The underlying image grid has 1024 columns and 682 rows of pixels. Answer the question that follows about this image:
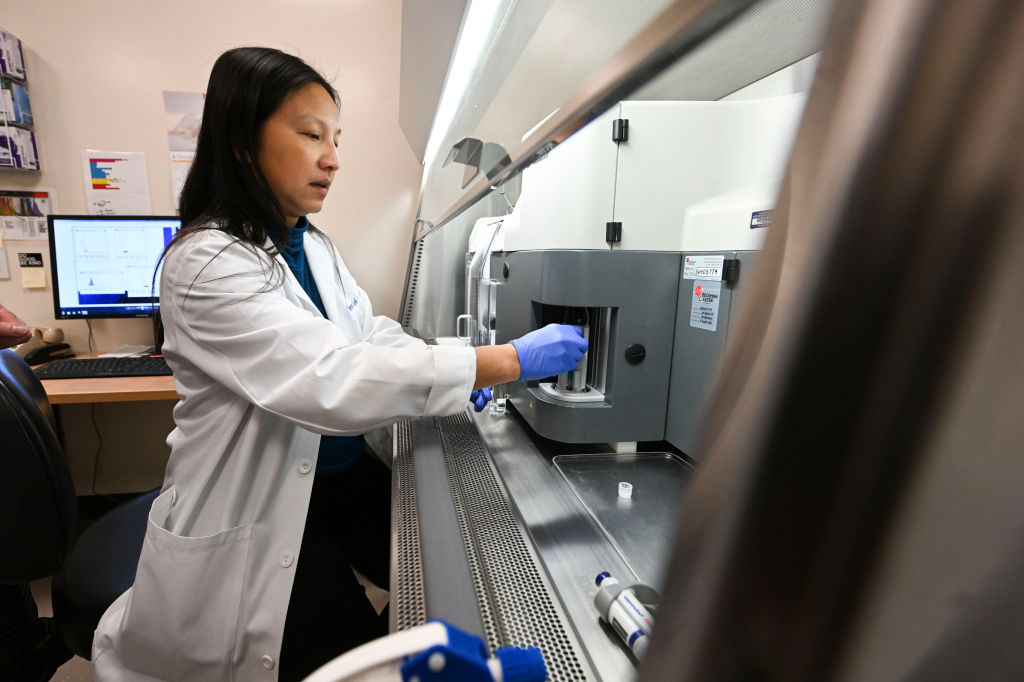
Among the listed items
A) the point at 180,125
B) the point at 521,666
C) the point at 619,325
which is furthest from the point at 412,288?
A: the point at 521,666

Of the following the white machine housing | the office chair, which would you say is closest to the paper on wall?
the office chair

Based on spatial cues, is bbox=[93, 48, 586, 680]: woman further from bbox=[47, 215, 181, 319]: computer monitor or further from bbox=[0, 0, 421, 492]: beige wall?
bbox=[0, 0, 421, 492]: beige wall

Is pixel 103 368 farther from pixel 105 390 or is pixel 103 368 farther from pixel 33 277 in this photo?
pixel 33 277

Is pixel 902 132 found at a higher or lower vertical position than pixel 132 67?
lower

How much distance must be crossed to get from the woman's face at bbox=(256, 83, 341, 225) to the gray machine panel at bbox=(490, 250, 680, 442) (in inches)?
19.1

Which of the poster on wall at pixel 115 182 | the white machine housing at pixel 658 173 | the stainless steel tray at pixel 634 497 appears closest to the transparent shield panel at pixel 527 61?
the white machine housing at pixel 658 173

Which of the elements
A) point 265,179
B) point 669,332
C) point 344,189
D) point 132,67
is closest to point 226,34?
point 132,67

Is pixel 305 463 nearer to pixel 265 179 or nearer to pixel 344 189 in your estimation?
pixel 265 179

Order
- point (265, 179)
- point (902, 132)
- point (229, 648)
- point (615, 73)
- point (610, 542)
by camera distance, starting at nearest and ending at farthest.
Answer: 1. point (902, 132)
2. point (615, 73)
3. point (610, 542)
4. point (229, 648)
5. point (265, 179)

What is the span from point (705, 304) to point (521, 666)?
0.60m

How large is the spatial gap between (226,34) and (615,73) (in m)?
2.44

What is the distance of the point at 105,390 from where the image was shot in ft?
4.74

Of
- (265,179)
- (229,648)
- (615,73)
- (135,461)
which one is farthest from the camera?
(135,461)

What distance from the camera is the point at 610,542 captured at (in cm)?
60
